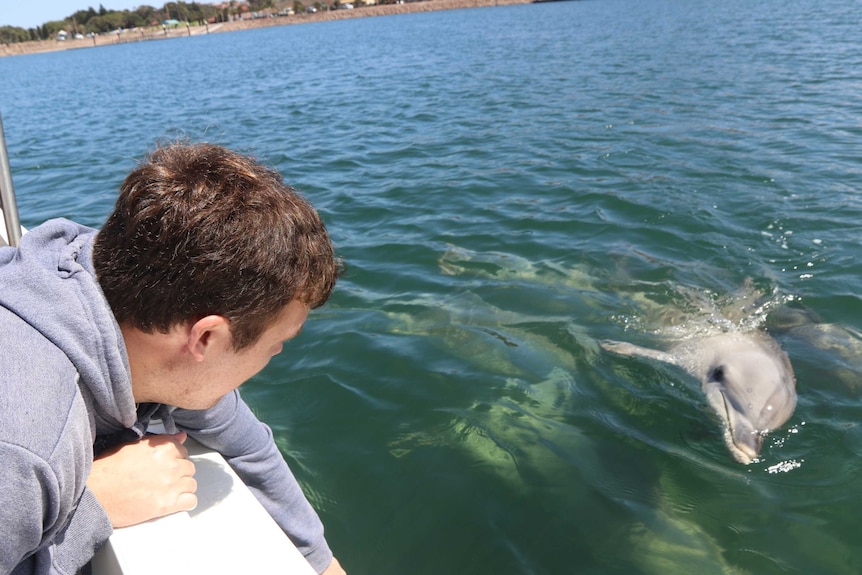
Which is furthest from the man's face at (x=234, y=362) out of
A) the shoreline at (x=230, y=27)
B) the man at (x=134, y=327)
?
the shoreline at (x=230, y=27)

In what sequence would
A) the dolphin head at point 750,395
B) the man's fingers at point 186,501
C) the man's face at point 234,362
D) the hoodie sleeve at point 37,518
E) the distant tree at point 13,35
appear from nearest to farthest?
the hoodie sleeve at point 37,518 < the man's face at point 234,362 < the man's fingers at point 186,501 < the dolphin head at point 750,395 < the distant tree at point 13,35

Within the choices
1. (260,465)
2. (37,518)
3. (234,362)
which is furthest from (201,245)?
(260,465)

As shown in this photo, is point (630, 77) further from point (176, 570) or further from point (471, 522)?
point (176, 570)

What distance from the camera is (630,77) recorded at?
1555cm

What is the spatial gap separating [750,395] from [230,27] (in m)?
108

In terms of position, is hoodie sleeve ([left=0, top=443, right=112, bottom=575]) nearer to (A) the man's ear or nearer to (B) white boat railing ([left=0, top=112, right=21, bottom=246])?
(A) the man's ear

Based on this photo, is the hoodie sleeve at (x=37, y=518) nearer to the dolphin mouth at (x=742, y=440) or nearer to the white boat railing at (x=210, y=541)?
the white boat railing at (x=210, y=541)

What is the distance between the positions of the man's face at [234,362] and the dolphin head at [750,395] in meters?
2.91

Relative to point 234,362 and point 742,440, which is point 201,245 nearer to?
point 234,362

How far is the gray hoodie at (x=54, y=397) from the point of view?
1.15 metres

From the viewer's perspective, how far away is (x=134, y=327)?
56.9 inches

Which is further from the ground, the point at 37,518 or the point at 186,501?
the point at 37,518

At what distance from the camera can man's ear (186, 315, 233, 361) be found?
4.73ft

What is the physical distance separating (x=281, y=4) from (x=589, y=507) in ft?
453
